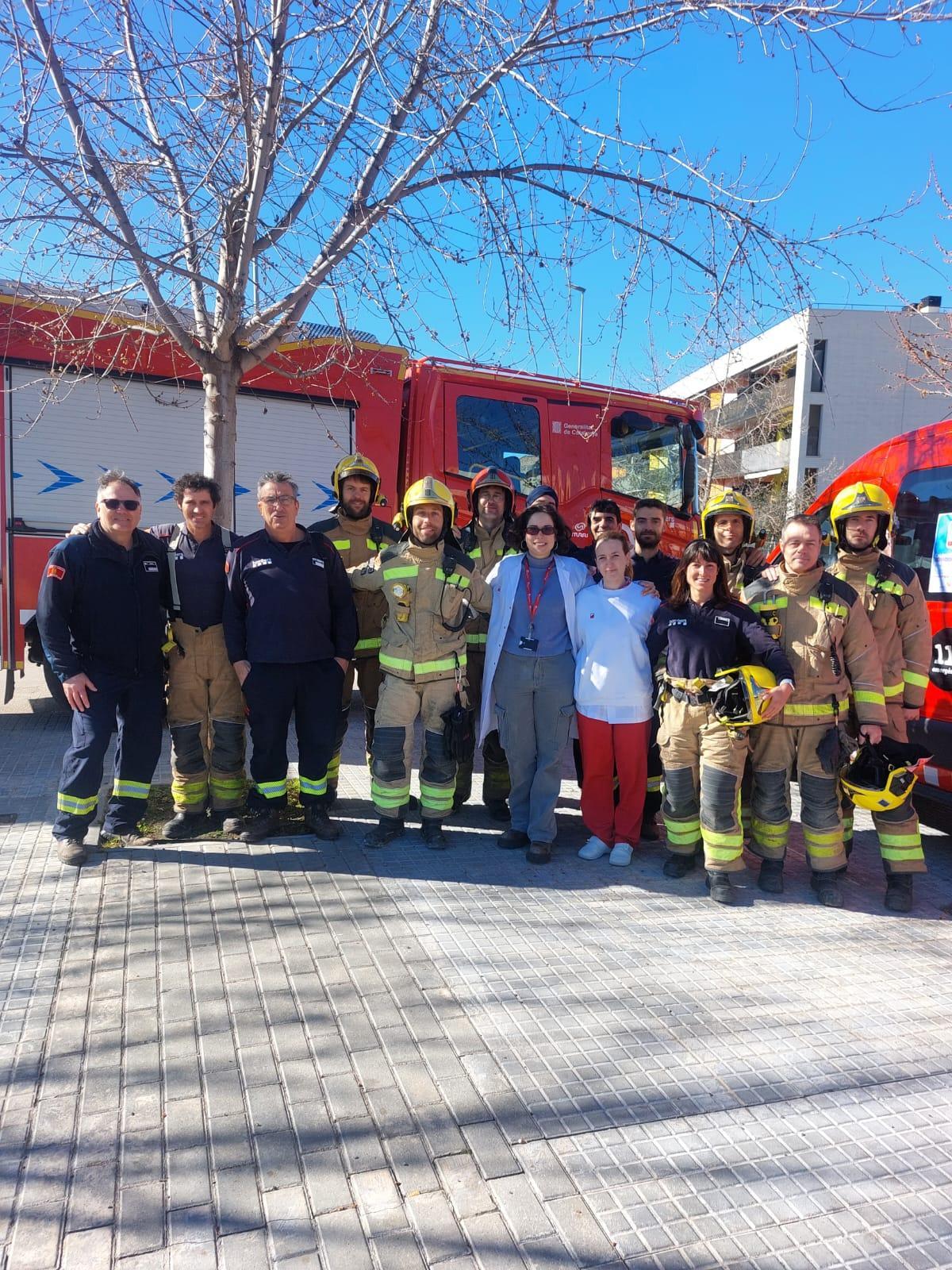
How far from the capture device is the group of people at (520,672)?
393 centimetres

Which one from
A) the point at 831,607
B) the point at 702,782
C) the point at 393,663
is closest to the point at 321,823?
the point at 393,663

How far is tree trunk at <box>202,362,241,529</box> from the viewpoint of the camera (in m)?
4.69

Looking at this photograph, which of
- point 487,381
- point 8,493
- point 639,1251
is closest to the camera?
point 639,1251

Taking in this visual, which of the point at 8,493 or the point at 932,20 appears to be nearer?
the point at 932,20

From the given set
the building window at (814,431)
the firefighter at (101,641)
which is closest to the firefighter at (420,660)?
the firefighter at (101,641)

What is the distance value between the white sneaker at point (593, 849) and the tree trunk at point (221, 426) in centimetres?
283

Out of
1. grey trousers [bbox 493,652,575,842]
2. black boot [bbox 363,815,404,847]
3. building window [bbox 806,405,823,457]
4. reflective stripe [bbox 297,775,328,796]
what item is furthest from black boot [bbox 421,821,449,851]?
building window [bbox 806,405,823,457]

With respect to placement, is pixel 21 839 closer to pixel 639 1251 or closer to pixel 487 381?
pixel 639 1251

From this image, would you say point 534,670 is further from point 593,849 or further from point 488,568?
point 593,849

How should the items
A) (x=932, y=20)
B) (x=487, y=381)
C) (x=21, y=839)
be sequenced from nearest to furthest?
(x=932, y=20) < (x=21, y=839) < (x=487, y=381)

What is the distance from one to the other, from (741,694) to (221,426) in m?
3.29

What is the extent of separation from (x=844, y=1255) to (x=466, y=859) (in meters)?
2.54

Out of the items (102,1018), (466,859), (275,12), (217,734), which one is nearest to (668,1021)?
(466,859)

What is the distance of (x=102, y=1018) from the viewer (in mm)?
2752
